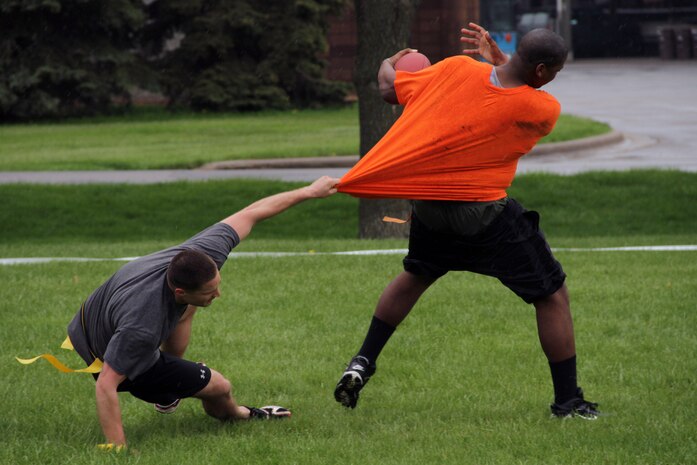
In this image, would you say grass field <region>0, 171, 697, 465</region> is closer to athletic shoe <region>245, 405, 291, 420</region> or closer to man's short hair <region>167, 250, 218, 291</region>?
athletic shoe <region>245, 405, 291, 420</region>

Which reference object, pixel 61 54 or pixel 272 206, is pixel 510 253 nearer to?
pixel 272 206

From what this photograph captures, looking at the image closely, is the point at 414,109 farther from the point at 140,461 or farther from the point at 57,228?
the point at 57,228

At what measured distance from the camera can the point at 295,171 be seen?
18.0 m

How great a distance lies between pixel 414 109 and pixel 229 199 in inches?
391

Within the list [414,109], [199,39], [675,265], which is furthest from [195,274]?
[199,39]

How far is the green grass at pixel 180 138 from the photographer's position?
19891 mm

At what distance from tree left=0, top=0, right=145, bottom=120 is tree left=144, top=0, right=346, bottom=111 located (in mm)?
1293

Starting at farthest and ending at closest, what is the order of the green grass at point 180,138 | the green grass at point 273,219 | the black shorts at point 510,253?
the green grass at point 180,138 < the green grass at point 273,219 < the black shorts at point 510,253

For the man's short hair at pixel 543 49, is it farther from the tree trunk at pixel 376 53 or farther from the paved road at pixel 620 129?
the paved road at pixel 620 129

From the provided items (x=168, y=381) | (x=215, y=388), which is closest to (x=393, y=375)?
(x=215, y=388)

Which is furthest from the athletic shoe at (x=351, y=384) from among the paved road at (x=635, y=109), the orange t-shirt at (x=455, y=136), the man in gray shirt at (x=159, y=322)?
the paved road at (x=635, y=109)

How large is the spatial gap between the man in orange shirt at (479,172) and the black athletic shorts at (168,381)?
110cm

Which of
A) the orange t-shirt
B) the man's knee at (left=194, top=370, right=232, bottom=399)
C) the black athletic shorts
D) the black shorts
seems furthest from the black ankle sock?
the black athletic shorts

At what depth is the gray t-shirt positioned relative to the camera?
4.85m
